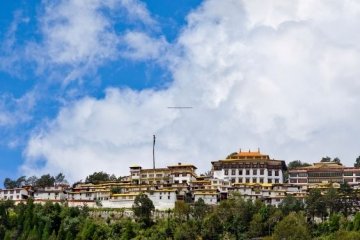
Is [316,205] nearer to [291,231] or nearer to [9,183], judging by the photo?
[291,231]

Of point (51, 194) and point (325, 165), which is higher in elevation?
point (325, 165)

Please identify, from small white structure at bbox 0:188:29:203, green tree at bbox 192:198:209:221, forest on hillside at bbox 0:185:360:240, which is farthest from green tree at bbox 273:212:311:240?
small white structure at bbox 0:188:29:203

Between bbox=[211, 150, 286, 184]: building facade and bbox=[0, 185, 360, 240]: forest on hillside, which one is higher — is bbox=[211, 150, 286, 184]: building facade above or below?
above

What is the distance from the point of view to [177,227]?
6638 centimetres

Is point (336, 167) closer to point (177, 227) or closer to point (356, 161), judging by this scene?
point (356, 161)

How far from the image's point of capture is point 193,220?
67.9 metres

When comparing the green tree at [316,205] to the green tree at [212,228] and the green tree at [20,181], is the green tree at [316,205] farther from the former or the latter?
the green tree at [20,181]

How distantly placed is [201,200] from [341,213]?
13518mm

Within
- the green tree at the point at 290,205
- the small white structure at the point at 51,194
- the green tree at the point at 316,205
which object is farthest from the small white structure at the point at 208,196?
the small white structure at the point at 51,194

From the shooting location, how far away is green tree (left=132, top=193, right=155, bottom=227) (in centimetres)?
6956

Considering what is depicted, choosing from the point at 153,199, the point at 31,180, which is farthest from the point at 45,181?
the point at 153,199

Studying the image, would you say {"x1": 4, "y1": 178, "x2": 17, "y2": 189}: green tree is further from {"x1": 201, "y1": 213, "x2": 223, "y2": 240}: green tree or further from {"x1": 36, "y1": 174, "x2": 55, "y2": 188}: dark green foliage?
{"x1": 201, "y1": 213, "x2": 223, "y2": 240}: green tree

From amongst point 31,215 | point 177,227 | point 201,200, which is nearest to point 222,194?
point 201,200

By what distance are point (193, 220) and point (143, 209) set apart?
5244 mm
